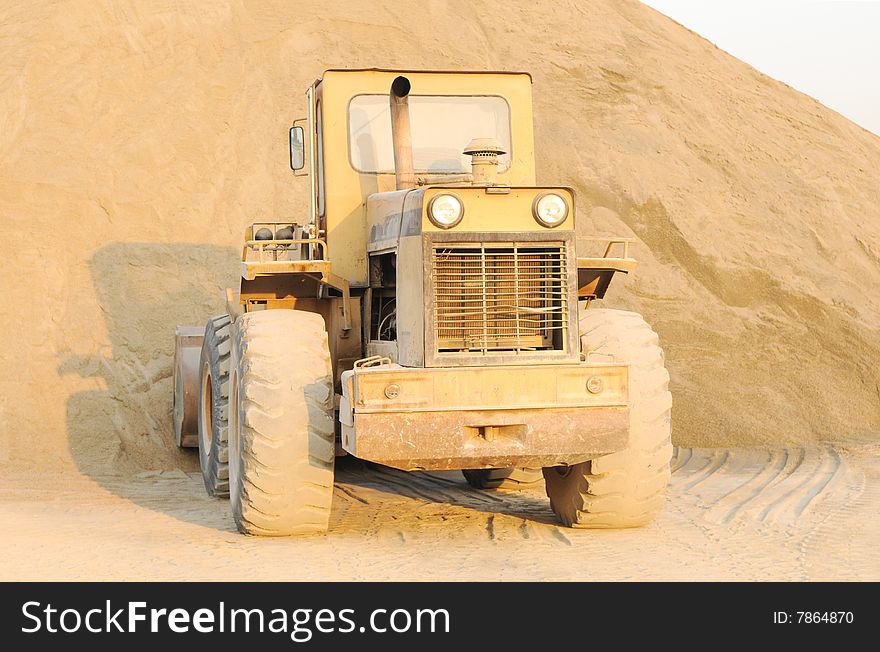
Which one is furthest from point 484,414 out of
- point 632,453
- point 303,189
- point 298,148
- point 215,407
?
point 303,189

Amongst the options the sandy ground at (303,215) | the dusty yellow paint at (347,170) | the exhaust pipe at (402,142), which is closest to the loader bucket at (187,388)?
the sandy ground at (303,215)

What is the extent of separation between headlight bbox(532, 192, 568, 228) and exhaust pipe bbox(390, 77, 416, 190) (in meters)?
1.20

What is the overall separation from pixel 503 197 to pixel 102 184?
9.76 m

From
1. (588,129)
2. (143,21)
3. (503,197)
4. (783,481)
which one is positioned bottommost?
(783,481)

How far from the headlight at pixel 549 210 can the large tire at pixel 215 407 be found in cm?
346

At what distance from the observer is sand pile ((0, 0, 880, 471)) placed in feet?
43.0

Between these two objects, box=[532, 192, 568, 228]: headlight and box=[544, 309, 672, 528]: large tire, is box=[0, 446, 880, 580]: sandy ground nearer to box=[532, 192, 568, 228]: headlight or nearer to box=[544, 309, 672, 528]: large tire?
box=[544, 309, 672, 528]: large tire

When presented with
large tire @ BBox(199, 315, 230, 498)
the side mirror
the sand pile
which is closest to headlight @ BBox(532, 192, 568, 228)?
the side mirror

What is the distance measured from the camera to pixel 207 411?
10812 millimetres

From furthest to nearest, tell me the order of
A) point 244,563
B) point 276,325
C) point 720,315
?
point 720,315, point 276,325, point 244,563

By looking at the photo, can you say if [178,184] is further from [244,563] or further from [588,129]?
[244,563]

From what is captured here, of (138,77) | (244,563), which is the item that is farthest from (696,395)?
(138,77)

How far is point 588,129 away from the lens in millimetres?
18797

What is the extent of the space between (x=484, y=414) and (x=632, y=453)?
1279 millimetres
